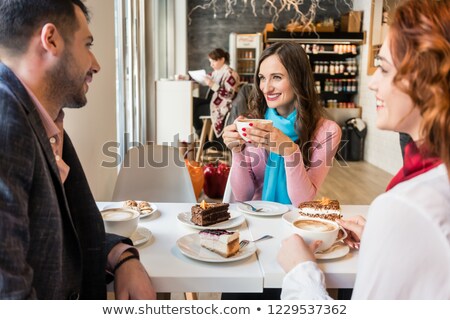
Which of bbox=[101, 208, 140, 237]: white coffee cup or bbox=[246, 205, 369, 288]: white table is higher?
bbox=[101, 208, 140, 237]: white coffee cup

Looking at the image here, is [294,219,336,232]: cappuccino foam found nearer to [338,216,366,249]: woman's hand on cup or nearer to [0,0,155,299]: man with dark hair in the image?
[338,216,366,249]: woman's hand on cup

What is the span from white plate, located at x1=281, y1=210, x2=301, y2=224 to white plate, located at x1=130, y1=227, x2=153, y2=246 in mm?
491

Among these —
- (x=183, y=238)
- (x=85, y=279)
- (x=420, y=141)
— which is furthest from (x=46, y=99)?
(x=420, y=141)

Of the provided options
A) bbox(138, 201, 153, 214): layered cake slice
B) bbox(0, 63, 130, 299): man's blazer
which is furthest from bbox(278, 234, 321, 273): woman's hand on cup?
bbox(138, 201, 153, 214): layered cake slice

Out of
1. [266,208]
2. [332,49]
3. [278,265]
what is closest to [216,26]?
[332,49]

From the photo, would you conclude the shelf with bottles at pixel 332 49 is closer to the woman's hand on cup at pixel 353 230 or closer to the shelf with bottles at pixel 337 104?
the shelf with bottles at pixel 337 104

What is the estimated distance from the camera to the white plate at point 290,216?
162cm

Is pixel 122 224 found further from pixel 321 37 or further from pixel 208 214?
pixel 321 37

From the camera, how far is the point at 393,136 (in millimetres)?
6781

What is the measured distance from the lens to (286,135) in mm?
2133

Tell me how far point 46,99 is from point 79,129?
1204mm

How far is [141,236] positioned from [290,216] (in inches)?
22.0

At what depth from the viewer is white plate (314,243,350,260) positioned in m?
1.30

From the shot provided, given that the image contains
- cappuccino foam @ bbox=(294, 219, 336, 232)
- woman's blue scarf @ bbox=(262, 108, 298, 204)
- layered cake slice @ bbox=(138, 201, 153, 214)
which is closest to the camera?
cappuccino foam @ bbox=(294, 219, 336, 232)
